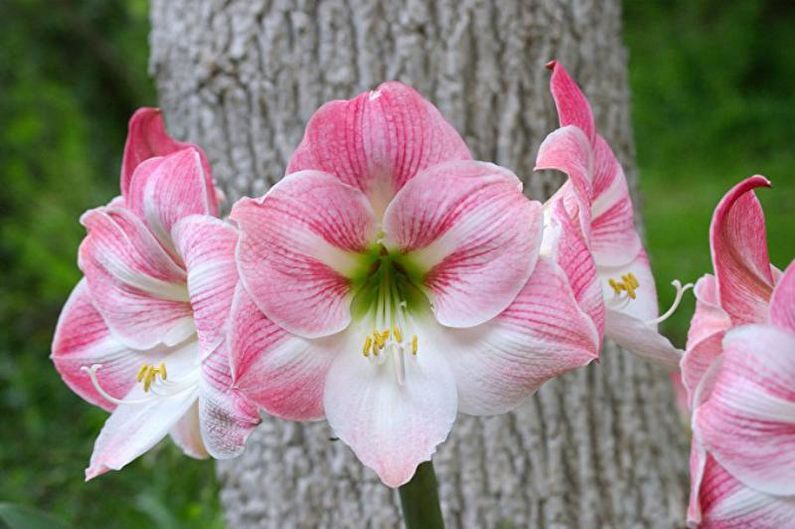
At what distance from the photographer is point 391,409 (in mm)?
726

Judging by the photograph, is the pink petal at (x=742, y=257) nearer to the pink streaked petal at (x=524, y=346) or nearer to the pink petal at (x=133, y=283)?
the pink streaked petal at (x=524, y=346)

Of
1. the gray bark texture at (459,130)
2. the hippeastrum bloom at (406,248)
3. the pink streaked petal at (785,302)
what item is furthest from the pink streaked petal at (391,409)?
the gray bark texture at (459,130)

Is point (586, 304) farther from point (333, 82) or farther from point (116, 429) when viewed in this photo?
point (333, 82)

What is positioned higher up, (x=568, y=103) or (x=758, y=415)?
(x=568, y=103)

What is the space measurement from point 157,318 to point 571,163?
1.13ft

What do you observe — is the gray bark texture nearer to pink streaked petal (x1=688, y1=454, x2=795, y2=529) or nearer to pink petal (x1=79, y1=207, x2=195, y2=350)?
pink petal (x1=79, y1=207, x2=195, y2=350)

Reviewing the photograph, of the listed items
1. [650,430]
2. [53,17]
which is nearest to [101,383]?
[650,430]

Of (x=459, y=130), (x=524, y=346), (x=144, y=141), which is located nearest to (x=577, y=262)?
(x=524, y=346)

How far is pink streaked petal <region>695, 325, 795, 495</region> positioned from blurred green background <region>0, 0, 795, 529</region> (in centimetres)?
109

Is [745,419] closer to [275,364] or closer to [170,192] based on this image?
[275,364]

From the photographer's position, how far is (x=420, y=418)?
72 cm

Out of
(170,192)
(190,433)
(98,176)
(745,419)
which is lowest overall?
(98,176)

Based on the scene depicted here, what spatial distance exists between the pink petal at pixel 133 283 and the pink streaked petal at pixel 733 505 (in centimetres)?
40

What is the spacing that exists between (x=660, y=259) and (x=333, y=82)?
3.62 meters
